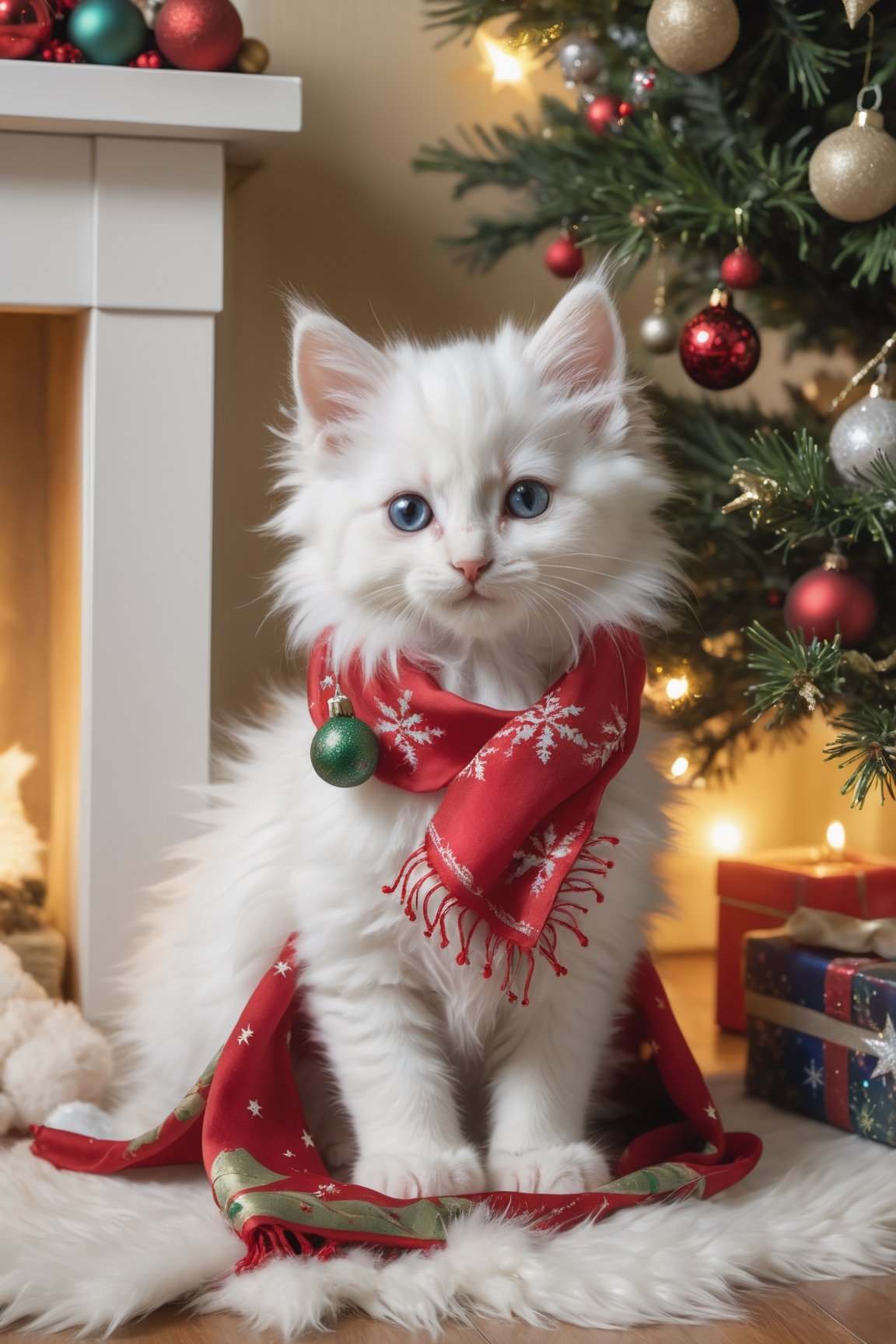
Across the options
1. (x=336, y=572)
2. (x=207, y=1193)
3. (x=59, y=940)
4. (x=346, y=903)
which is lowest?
(x=207, y=1193)

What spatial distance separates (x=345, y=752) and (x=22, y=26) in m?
0.86

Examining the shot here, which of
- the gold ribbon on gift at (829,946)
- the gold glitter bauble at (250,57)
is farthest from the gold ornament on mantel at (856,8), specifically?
the gold ribbon on gift at (829,946)

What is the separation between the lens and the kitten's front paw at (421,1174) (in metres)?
1.06

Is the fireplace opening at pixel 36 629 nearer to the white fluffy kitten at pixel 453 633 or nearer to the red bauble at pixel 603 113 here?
the white fluffy kitten at pixel 453 633

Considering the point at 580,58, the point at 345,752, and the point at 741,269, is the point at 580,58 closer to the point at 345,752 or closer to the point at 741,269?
the point at 741,269

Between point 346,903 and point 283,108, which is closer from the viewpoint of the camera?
point 346,903

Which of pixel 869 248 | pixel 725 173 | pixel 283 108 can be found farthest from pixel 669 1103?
pixel 283 108

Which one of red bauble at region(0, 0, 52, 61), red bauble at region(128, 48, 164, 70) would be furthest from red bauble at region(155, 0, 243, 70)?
red bauble at region(0, 0, 52, 61)

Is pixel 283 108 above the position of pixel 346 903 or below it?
above

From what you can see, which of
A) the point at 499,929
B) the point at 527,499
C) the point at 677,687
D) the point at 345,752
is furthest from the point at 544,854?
the point at 677,687

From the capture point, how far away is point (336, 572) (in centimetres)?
111

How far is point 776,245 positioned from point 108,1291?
1.26 m

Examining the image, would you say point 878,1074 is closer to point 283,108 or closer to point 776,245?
point 776,245

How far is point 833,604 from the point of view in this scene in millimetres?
1304
